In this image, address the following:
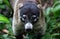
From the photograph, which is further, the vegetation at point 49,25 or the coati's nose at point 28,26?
the vegetation at point 49,25

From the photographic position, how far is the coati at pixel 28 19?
4.59 metres

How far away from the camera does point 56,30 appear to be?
539 cm

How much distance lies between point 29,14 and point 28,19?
0.08 m

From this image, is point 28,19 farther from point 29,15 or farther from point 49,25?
point 49,25

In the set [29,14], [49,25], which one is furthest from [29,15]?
[49,25]

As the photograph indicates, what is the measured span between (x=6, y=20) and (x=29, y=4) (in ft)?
2.57

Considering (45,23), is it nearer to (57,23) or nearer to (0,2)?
(57,23)

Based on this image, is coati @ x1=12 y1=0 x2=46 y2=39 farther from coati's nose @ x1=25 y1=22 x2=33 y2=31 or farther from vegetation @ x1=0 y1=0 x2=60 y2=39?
vegetation @ x1=0 y1=0 x2=60 y2=39

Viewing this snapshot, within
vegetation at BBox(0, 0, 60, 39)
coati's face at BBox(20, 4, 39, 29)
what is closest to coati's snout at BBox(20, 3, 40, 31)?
coati's face at BBox(20, 4, 39, 29)

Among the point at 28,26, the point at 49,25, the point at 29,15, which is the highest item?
the point at 29,15

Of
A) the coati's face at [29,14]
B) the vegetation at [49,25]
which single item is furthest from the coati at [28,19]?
the vegetation at [49,25]

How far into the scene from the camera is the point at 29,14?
Result: 459cm

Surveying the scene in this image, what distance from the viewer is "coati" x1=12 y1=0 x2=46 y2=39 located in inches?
181

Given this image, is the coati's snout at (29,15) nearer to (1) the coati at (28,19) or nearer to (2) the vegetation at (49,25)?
(1) the coati at (28,19)
